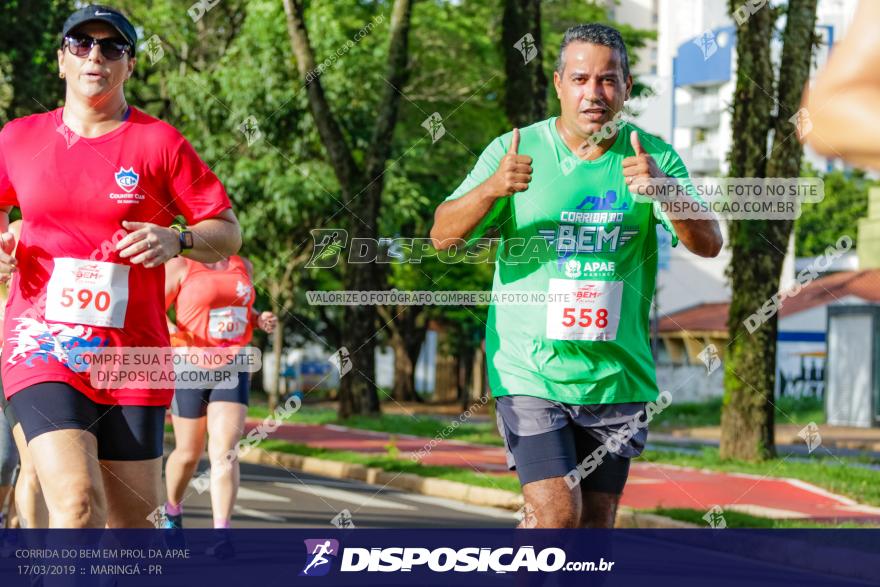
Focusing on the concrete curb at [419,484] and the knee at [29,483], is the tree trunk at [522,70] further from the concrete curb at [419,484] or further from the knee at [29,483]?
the knee at [29,483]

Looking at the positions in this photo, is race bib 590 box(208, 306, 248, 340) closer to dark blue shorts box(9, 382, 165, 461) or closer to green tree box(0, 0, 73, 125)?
dark blue shorts box(9, 382, 165, 461)

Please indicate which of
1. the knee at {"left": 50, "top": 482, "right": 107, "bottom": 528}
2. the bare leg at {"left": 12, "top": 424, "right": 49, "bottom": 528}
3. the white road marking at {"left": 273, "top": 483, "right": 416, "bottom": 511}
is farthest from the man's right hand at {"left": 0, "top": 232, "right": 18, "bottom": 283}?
the white road marking at {"left": 273, "top": 483, "right": 416, "bottom": 511}

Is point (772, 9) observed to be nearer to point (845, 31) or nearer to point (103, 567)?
point (103, 567)

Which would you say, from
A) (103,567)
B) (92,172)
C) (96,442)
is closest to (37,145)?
(92,172)

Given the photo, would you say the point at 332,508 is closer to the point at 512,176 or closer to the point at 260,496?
the point at 260,496

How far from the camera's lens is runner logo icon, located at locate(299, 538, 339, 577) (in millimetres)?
5422

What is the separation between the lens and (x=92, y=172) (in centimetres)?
444

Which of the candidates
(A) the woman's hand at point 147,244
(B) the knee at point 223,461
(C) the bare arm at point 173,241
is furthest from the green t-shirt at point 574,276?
(B) the knee at point 223,461

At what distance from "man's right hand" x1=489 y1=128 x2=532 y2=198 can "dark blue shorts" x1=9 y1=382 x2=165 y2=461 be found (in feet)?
4.16

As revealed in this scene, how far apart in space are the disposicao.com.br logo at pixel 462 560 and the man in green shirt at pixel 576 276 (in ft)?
0.41

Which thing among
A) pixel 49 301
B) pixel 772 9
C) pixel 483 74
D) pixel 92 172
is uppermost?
pixel 483 74

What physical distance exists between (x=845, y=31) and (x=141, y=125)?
365 centimetres

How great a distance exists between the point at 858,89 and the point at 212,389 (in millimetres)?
6914

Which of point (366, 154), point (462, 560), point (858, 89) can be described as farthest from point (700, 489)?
point (858, 89)
